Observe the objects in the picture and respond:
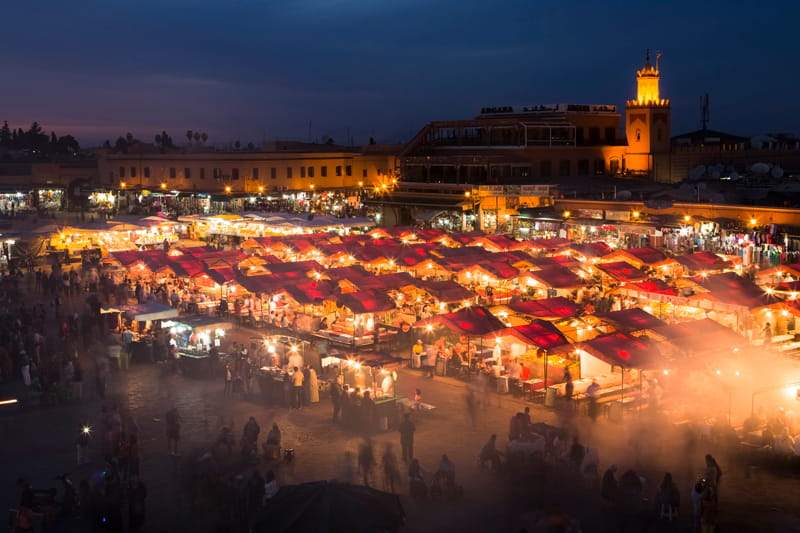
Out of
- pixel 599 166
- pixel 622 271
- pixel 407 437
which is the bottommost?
pixel 407 437

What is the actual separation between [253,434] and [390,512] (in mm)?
4133

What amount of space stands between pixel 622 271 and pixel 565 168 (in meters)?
31.7

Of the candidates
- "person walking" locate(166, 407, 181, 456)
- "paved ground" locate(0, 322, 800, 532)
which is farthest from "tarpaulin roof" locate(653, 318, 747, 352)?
"person walking" locate(166, 407, 181, 456)

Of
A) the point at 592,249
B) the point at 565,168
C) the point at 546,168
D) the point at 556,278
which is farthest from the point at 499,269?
the point at 565,168

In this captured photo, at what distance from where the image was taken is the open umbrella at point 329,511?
27.1 feet

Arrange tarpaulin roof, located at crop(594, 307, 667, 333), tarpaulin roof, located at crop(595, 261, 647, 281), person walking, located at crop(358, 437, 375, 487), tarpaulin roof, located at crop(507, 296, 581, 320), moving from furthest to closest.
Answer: tarpaulin roof, located at crop(595, 261, 647, 281) → tarpaulin roof, located at crop(507, 296, 581, 320) → tarpaulin roof, located at crop(594, 307, 667, 333) → person walking, located at crop(358, 437, 375, 487)

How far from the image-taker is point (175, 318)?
1952cm

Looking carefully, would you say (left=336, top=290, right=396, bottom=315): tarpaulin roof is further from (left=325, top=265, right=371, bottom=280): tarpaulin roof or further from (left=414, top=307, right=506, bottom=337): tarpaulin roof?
(left=325, top=265, right=371, bottom=280): tarpaulin roof

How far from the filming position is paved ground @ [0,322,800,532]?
1023 cm

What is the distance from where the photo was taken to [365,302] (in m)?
19.4

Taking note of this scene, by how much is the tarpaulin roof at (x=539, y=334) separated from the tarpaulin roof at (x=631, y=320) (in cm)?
146

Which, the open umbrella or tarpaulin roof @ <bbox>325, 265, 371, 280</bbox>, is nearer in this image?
the open umbrella

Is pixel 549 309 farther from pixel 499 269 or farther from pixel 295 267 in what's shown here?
pixel 295 267

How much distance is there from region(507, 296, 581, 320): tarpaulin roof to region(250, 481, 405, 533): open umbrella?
31.4ft
